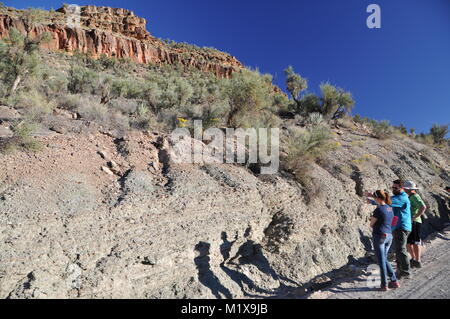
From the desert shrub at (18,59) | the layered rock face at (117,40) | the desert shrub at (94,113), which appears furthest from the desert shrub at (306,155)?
the layered rock face at (117,40)

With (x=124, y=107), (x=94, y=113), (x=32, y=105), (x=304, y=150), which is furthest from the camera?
(x=124, y=107)

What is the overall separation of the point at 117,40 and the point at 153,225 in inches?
2036

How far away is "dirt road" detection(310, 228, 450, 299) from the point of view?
3.95 metres

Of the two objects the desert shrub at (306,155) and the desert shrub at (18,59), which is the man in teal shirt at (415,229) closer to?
the desert shrub at (306,155)

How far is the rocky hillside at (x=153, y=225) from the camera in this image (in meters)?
3.46

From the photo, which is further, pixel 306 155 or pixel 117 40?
pixel 117 40

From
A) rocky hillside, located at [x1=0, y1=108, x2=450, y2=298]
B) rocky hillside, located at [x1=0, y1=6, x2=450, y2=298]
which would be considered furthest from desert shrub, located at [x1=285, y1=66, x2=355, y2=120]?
rocky hillside, located at [x1=0, y1=108, x2=450, y2=298]

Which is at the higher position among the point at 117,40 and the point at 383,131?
the point at 117,40

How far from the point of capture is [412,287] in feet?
13.7

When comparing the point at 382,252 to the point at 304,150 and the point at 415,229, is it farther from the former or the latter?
the point at 304,150

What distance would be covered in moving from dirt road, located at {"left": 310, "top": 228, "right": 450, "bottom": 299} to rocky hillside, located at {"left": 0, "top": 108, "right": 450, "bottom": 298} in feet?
1.81

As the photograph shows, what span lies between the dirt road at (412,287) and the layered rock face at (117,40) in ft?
142

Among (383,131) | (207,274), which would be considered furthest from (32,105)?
(383,131)

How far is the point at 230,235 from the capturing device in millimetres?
4801
